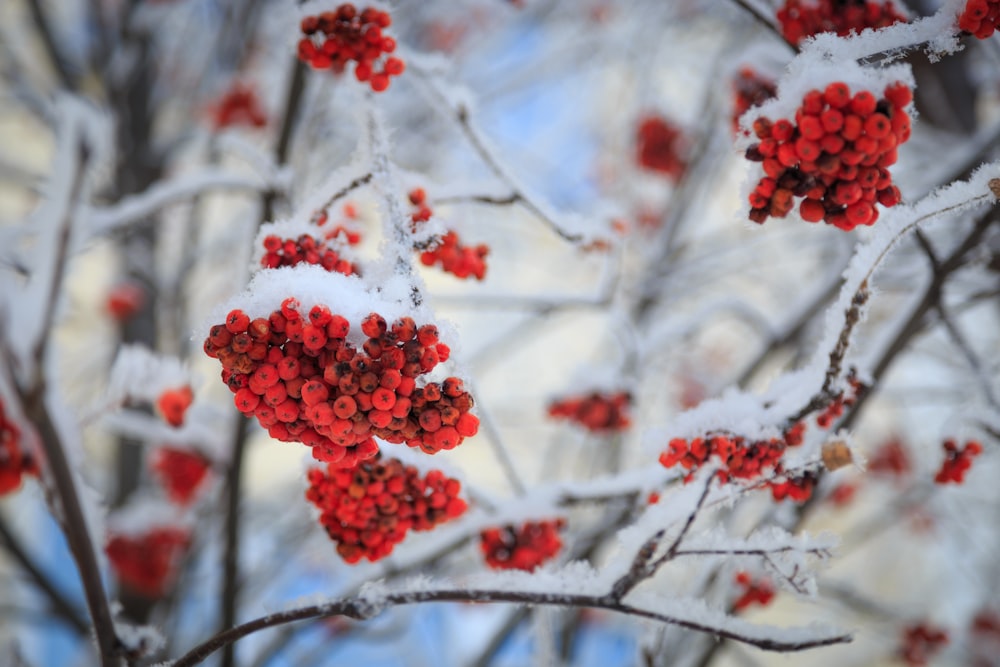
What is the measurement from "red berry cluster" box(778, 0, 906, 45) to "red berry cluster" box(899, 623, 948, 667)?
2.34 metres

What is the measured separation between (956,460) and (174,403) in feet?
6.13

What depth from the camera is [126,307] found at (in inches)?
147

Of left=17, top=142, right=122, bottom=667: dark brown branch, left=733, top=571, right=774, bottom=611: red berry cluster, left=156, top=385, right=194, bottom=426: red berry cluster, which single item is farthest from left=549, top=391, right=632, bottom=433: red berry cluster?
left=17, top=142, right=122, bottom=667: dark brown branch

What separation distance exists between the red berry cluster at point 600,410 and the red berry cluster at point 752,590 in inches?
27.5

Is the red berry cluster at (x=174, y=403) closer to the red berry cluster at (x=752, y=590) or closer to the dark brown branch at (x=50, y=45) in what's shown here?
the red berry cluster at (x=752, y=590)

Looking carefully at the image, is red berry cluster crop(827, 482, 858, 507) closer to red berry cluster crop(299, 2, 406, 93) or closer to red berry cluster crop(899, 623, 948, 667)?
red berry cluster crop(899, 623, 948, 667)

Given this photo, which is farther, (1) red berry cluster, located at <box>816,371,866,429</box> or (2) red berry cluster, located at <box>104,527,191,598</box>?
(2) red berry cluster, located at <box>104,527,191,598</box>

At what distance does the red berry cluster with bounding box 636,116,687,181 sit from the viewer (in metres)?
3.34

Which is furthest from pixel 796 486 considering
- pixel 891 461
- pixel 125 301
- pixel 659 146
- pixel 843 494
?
pixel 125 301

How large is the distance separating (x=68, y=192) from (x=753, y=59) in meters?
1.72

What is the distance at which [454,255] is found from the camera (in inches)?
57.2

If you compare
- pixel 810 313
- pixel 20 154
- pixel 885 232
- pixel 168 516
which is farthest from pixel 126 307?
pixel 885 232

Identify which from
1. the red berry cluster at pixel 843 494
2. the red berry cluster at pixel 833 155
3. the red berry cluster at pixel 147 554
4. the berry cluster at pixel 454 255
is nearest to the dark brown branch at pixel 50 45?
the red berry cluster at pixel 147 554

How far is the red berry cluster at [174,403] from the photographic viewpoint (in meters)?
1.66
